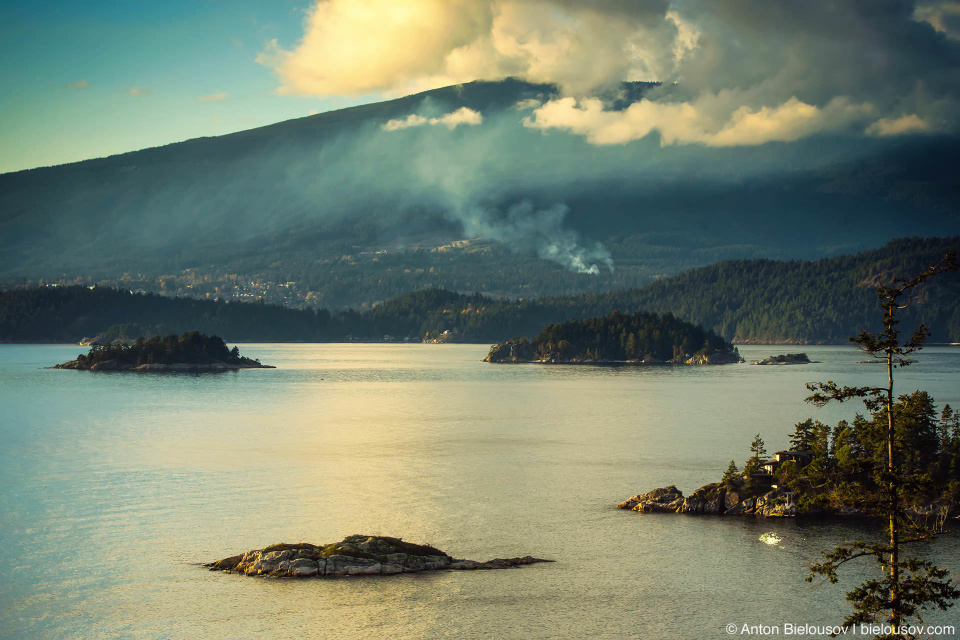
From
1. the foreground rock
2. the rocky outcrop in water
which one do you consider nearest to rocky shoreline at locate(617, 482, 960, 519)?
the rocky outcrop in water

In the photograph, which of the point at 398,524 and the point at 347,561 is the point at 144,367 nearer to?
the point at 398,524

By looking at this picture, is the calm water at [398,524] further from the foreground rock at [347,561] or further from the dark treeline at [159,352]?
the dark treeline at [159,352]

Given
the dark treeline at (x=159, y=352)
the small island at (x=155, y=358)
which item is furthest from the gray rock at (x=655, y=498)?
the dark treeline at (x=159, y=352)

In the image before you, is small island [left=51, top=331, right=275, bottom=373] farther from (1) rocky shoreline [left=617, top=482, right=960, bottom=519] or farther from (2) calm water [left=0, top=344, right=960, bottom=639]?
(1) rocky shoreline [left=617, top=482, right=960, bottom=519]

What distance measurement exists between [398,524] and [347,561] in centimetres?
930

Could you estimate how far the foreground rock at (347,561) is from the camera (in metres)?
40.2

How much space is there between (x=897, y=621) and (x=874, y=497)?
3198 mm

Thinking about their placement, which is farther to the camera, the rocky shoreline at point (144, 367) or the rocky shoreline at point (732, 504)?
the rocky shoreline at point (144, 367)

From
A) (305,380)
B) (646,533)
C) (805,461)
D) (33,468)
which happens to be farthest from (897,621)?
(305,380)

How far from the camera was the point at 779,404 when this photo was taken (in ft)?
382

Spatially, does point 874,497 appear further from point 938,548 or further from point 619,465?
point 619,465

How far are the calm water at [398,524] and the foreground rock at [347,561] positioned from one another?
29.1 inches

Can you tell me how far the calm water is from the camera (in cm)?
3669

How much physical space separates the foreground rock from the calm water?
0.74 metres
